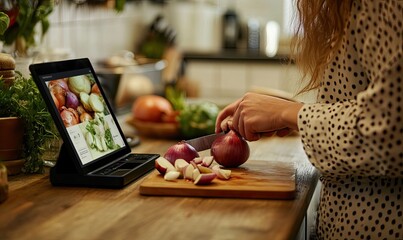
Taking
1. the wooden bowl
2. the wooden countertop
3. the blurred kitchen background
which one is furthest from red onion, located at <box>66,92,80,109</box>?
the blurred kitchen background

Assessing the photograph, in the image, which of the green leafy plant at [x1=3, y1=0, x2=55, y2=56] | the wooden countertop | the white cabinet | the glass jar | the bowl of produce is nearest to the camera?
the wooden countertop

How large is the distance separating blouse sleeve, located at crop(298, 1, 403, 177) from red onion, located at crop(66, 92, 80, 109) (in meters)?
0.50

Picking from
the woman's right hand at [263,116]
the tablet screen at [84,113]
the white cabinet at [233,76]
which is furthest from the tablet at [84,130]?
the white cabinet at [233,76]

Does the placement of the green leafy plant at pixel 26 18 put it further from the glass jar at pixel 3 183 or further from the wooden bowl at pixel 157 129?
the glass jar at pixel 3 183

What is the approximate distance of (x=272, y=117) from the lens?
1430 millimetres

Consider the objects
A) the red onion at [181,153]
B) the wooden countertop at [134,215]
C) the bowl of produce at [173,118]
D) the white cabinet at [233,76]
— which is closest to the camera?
the wooden countertop at [134,215]

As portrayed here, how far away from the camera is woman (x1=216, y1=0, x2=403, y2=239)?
1.19 meters

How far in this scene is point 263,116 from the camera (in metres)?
1.45

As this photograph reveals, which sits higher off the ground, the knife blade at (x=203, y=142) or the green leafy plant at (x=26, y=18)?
the green leafy plant at (x=26, y=18)

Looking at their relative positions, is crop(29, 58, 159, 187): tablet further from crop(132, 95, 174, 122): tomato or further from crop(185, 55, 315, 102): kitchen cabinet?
crop(185, 55, 315, 102): kitchen cabinet

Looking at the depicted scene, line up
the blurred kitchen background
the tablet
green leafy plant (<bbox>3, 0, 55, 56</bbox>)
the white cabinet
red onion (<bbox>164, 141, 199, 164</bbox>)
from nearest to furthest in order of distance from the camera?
the tablet → red onion (<bbox>164, 141, 199, 164</bbox>) → green leafy plant (<bbox>3, 0, 55, 56</bbox>) → the blurred kitchen background → the white cabinet

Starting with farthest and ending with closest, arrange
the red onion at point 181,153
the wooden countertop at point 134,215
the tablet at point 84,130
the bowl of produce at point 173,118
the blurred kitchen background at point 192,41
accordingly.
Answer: the blurred kitchen background at point 192,41 → the bowl of produce at point 173,118 → the red onion at point 181,153 → the tablet at point 84,130 → the wooden countertop at point 134,215

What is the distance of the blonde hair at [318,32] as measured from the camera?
1.38m

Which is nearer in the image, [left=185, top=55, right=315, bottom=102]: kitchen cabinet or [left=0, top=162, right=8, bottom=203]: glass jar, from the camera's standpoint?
[left=0, top=162, right=8, bottom=203]: glass jar
